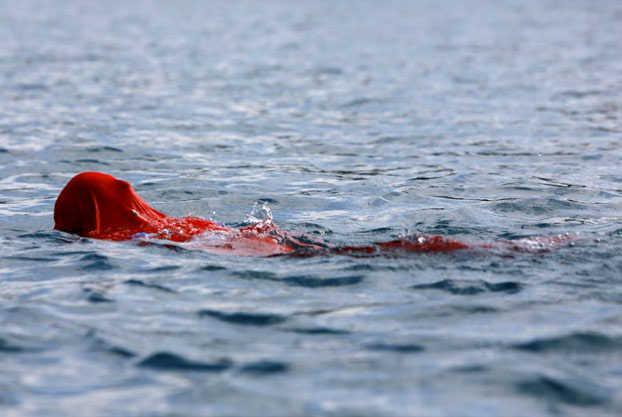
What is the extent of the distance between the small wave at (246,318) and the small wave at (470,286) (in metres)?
1.16

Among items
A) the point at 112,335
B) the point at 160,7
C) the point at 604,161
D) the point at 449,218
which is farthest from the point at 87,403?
→ the point at 160,7

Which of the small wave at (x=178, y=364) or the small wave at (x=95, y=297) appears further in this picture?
the small wave at (x=95, y=297)

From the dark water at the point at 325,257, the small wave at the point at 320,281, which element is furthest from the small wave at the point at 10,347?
the small wave at the point at 320,281

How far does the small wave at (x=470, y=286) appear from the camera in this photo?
6.02 meters

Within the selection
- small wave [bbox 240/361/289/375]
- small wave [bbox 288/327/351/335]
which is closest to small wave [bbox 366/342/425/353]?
small wave [bbox 288/327/351/335]

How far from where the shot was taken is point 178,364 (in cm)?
487

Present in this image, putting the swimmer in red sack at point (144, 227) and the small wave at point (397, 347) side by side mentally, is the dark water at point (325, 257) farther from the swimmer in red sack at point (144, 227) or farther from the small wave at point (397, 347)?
the swimmer in red sack at point (144, 227)

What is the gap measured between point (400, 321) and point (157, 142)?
889cm

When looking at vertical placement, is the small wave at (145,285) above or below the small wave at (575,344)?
above

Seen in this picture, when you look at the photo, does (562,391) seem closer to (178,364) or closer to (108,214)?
(178,364)

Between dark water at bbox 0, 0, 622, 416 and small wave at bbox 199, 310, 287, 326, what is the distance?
21mm

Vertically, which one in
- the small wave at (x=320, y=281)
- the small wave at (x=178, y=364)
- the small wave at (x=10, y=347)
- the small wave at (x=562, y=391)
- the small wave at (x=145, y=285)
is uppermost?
the small wave at (x=145, y=285)

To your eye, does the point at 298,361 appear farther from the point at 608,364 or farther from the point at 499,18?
the point at 499,18

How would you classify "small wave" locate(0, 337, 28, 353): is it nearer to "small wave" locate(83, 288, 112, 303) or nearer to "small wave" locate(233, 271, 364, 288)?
"small wave" locate(83, 288, 112, 303)
